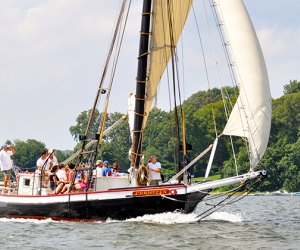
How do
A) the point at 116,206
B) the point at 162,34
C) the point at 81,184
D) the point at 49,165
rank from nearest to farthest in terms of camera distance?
the point at 116,206, the point at 81,184, the point at 162,34, the point at 49,165

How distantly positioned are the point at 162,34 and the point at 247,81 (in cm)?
531

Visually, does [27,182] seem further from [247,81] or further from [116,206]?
[247,81]

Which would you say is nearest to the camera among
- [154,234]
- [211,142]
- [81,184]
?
[154,234]

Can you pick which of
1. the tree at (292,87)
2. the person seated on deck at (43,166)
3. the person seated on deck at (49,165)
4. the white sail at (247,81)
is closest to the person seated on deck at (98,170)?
the person seated on deck at (49,165)

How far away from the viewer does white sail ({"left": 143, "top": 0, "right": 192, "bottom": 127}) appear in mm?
38750

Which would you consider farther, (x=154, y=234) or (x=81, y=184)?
(x=81, y=184)

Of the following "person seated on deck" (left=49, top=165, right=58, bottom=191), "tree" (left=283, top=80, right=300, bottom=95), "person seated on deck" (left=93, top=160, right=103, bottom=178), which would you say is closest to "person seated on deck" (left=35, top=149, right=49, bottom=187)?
"person seated on deck" (left=49, top=165, right=58, bottom=191)

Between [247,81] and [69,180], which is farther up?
[247,81]

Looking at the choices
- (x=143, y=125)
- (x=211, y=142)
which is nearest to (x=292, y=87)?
(x=211, y=142)

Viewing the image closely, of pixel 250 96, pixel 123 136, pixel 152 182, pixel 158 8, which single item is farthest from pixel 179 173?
pixel 123 136

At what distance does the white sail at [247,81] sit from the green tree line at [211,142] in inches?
2708

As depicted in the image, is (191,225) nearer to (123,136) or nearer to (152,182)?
(152,182)

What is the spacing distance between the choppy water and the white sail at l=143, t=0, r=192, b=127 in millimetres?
5890

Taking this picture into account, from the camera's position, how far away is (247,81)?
3522 centimetres
